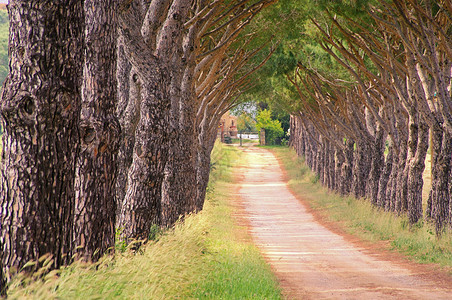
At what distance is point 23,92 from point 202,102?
17.1m

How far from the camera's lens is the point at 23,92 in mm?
5250

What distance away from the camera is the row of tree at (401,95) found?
49.1ft

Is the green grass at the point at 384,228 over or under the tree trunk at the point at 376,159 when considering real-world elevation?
under

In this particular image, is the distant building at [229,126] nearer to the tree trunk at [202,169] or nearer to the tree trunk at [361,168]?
the tree trunk at [361,168]

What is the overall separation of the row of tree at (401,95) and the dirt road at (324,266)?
2680 millimetres

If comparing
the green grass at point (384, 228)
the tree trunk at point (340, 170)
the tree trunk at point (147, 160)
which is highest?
the tree trunk at point (147, 160)

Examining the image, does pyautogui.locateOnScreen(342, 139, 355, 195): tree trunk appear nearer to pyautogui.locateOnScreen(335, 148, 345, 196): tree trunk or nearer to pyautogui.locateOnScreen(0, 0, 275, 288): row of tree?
pyautogui.locateOnScreen(335, 148, 345, 196): tree trunk

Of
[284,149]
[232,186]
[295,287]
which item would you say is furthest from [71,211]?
[284,149]

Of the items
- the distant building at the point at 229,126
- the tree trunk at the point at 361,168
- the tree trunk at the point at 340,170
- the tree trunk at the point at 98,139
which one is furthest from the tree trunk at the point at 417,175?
the distant building at the point at 229,126

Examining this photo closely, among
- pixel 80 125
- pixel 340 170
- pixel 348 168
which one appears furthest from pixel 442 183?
pixel 340 170

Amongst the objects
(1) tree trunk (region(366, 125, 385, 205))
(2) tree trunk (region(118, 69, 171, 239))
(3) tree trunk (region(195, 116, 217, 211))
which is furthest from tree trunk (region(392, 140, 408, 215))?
(2) tree trunk (region(118, 69, 171, 239))

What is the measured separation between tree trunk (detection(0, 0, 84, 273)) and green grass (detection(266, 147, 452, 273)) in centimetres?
987

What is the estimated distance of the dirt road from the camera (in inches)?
411

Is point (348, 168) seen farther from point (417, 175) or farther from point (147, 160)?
point (147, 160)
